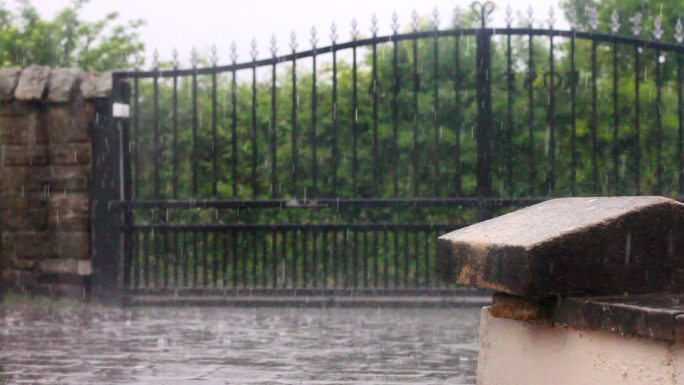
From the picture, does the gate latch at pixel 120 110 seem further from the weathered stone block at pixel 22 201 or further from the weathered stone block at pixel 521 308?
the weathered stone block at pixel 521 308

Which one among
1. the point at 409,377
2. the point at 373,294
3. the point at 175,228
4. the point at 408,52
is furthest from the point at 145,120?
the point at 409,377

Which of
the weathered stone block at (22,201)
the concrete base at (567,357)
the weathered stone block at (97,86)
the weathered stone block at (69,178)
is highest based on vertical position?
the weathered stone block at (97,86)

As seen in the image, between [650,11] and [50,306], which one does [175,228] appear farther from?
[650,11]

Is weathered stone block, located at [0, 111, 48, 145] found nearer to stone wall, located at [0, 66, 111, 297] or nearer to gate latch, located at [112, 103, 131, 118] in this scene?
stone wall, located at [0, 66, 111, 297]

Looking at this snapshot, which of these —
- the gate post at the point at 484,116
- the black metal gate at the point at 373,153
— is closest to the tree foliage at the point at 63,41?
the black metal gate at the point at 373,153

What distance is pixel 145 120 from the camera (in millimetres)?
15500

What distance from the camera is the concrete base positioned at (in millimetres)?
3582

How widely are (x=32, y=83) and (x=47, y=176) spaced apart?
907mm

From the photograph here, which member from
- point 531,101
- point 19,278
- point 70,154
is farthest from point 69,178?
point 531,101

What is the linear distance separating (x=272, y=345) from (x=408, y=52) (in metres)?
7.98

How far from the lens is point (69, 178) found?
11.8 metres

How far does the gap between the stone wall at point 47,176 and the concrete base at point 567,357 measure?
25.2 feet

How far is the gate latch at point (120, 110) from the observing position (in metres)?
11.6

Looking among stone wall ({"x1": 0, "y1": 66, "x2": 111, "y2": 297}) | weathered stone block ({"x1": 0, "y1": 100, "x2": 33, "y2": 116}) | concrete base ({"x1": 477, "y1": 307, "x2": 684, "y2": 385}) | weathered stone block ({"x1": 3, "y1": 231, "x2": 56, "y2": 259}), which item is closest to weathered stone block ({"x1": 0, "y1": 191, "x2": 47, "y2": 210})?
stone wall ({"x1": 0, "y1": 66, "x2": 111, "y2": 297})
